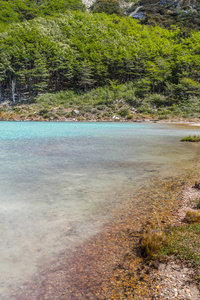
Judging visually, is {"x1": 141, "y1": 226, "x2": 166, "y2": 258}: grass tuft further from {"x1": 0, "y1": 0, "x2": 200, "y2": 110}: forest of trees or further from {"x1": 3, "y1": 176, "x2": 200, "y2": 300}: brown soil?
{"x1": 0, "y1": 0, "x2": 200, "y2": 110}: forest of trees

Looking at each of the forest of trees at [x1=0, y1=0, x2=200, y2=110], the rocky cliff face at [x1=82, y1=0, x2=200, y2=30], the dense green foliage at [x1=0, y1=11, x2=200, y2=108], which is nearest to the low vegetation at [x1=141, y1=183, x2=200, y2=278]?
the dense green foliage at [x1=0, y1=11, x2=200, y2=108]

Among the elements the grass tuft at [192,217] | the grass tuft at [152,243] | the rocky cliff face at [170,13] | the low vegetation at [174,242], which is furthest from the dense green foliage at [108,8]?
the grass tuft at [152,243]

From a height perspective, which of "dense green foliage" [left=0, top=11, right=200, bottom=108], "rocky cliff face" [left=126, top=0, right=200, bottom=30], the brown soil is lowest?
the brown soil

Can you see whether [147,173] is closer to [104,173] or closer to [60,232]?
[104,173]

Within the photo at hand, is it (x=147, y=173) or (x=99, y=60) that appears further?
(x=99, y=60)

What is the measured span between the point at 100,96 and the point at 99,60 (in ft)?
36.6

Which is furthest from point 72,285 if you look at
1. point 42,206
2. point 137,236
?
point 42,206

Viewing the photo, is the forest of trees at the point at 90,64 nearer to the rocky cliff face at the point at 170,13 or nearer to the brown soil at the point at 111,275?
the rocky cliff face at the point at 170,13

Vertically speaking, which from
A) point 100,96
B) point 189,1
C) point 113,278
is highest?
point 189,1

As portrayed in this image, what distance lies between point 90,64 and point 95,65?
1.70 meters

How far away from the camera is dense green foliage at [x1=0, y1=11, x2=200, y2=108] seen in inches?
1902

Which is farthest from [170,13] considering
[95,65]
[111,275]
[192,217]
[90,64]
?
[111,275]

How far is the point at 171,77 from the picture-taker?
50.6 metres

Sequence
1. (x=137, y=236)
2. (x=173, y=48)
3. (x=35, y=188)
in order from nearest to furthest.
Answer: (x=137, y=236), (x=35, y=188), (x=173, y=48)
